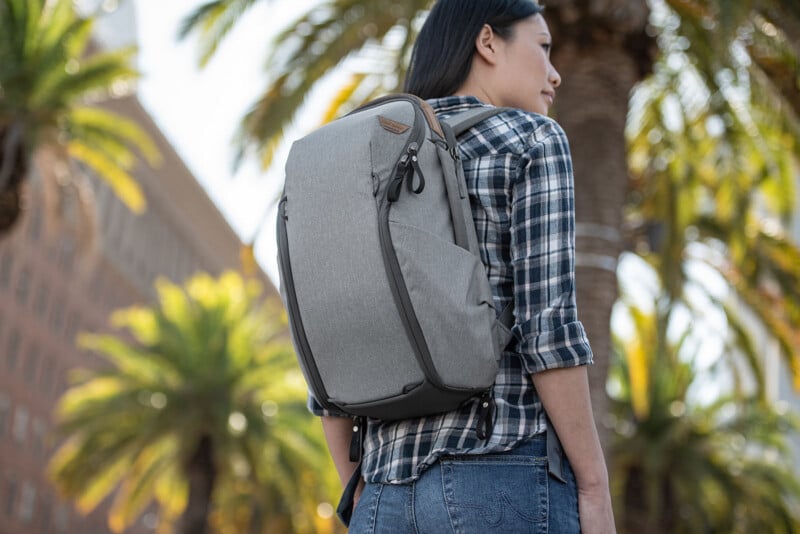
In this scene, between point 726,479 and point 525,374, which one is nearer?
point 525,374

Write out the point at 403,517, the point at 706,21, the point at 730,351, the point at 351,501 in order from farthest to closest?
1. the point at 730,351
2. the point at 706,21
3. the point at 351,501
4. the point at 403,517

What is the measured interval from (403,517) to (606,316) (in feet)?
21.2

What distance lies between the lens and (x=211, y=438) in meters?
25.1

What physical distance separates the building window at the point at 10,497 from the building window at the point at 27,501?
58 cm

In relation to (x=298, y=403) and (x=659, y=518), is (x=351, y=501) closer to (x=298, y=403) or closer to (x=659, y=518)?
(x=659, y=518)

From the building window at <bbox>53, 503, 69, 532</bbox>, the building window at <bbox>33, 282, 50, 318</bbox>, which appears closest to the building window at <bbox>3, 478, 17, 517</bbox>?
the building window at <bbox>53, 503, 69, 532</bbox>

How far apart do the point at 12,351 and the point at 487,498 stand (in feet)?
187

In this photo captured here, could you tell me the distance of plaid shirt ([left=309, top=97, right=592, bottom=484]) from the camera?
7.06ft

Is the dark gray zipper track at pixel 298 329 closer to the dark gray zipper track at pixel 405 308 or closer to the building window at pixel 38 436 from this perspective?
the dark gray zipper track at pixel 405 308

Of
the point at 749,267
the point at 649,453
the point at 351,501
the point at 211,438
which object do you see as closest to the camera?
the point at 351,501

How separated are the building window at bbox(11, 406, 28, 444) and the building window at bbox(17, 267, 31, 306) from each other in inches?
189

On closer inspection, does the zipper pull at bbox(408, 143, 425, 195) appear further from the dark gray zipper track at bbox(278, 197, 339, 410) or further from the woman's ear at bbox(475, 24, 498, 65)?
the woman's ear at bbox(475, 24, 498, 65)

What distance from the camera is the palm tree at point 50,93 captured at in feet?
60.6

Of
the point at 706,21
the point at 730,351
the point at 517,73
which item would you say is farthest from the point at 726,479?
the point at 517,73
